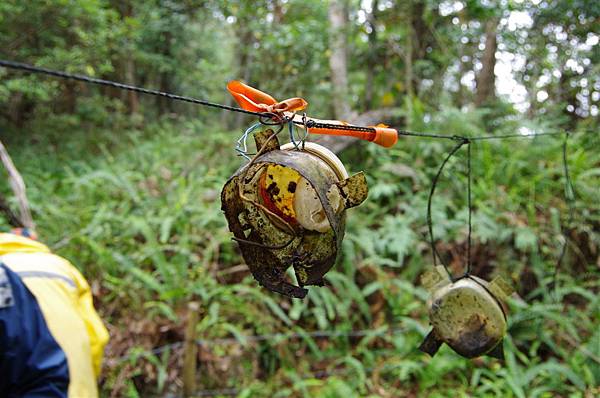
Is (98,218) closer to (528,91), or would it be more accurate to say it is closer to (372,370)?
(372,370)

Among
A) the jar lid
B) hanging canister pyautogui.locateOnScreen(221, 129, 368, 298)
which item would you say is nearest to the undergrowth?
hanging canister pyautogui.locateOnScreen(221, 129, 368, 298)

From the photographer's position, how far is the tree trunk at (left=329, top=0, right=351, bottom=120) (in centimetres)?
645

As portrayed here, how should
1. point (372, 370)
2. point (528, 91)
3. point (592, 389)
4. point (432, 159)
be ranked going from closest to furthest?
point (592, 389) → point (372, 370) → point (432, 159) → point (528, 91)

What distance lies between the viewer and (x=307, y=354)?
419 centimetres

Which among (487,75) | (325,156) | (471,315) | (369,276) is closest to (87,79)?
(325,156)

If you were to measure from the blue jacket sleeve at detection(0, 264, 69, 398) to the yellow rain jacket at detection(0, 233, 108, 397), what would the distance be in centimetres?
4

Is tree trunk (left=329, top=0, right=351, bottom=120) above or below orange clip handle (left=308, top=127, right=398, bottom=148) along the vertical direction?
above

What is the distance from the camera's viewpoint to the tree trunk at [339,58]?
6.45 meters

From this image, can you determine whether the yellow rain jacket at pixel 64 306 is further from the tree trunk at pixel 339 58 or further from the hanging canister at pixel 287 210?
the tree trunk at pixel 339 58

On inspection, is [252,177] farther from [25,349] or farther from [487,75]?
[487,75]

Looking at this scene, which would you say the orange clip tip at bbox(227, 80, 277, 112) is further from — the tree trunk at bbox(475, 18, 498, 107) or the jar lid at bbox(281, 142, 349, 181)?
the tree trunk at bbox(475, 18, 498, 107)

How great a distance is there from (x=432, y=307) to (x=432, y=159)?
177 inches

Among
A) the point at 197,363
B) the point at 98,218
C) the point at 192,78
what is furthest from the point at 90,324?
the point at 192,78

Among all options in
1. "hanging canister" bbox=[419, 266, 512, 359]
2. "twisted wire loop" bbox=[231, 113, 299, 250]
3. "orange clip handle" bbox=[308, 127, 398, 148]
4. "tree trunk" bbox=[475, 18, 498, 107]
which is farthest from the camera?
"tree trunk" bbox=[475, 18, 498, 107]
